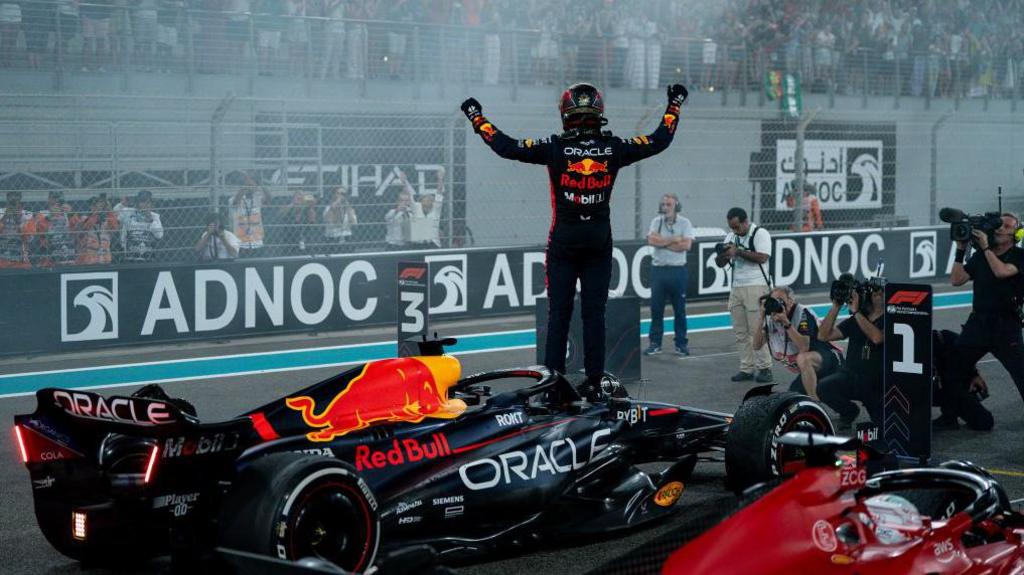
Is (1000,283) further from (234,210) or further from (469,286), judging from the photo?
(234,210)

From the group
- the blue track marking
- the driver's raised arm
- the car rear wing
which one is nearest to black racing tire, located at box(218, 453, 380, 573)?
the car rear wing

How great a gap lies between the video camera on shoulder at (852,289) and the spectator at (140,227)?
7.76m

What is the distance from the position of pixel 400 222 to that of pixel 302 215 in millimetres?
1209

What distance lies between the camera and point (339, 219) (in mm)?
14703

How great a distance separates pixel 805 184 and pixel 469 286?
7005mm

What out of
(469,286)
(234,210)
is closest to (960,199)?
(469,286)

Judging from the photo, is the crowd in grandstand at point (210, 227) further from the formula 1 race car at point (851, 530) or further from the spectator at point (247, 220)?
the formula 1 race car at point (851, 530)

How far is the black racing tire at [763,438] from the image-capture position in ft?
20.5

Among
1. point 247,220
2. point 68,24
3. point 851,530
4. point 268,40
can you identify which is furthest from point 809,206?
point 851,530

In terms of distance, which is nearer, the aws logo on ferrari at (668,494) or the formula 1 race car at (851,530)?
the formula 1 race car at (851,530)

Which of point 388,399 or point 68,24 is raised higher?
point 68,24

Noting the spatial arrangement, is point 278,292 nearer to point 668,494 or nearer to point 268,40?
point 268,40

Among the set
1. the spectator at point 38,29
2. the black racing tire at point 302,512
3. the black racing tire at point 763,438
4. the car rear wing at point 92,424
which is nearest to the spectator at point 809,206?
the spectator at point 38,29

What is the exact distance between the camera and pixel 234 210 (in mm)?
14227
